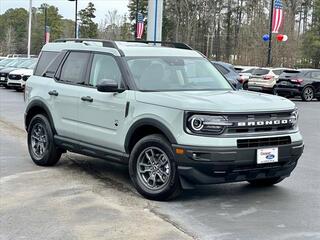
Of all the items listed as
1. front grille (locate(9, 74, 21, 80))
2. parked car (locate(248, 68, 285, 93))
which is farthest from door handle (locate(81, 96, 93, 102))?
parked car (locate(248, 68, 285, 93))

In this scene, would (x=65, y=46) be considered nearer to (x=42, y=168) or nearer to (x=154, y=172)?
(x=42, y=168)

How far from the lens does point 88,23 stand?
9606 centimetres

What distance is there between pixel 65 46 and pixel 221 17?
245 ft

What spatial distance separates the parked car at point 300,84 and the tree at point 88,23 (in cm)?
6916

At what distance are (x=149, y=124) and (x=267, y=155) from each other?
1388mm

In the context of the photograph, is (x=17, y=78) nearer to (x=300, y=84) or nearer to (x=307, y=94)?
(x=300, y=84)

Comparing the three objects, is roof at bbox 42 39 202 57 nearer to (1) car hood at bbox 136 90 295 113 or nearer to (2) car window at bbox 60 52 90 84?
(2) car window at bbox 60 52 90 84

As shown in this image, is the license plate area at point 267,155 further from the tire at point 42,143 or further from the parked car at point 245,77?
the parked car at point 245,77

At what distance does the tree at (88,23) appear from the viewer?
9419 cm

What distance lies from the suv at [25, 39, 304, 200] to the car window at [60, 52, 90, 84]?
0.06 ft

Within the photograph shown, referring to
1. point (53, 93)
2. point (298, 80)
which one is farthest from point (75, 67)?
point (298, 80)

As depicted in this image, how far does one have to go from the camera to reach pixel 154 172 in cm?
657

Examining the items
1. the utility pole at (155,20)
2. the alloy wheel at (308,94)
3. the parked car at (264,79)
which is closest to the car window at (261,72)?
the parked car at (264,79)

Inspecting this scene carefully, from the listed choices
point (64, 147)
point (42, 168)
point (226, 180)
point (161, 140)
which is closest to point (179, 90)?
point (161, 140)
